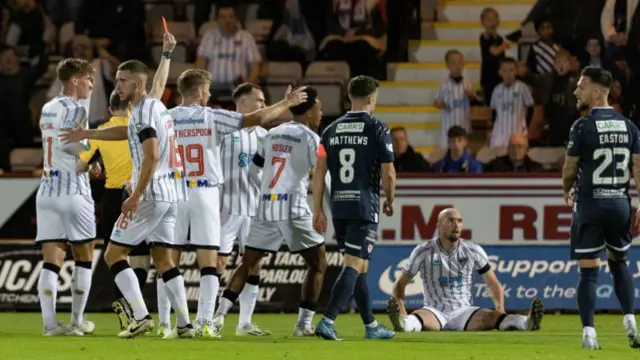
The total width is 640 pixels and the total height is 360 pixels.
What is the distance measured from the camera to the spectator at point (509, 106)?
20.5 m

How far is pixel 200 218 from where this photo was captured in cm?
1256

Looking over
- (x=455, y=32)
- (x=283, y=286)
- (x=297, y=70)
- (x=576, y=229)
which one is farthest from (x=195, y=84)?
(x=455, y=32)

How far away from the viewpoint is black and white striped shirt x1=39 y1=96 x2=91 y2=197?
43.1 ft

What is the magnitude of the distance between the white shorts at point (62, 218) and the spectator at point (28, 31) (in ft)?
32.4

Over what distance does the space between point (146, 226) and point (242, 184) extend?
2.28 m

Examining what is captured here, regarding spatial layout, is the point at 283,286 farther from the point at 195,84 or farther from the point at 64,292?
the point at 195,84

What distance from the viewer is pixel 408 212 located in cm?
1825

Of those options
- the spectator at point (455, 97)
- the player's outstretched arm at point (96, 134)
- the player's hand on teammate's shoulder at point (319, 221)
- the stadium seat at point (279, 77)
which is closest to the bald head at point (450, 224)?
the player's hand on teammate's shoulder at point (319, 221)

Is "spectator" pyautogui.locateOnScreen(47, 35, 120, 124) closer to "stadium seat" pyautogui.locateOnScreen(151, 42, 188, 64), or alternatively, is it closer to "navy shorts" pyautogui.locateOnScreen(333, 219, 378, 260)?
"stadium seat" pyautogui.locateOnScreen(151, 42, 188, 64)

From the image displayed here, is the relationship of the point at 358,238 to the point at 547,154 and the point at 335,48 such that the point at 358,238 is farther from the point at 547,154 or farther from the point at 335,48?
the point at 335,48

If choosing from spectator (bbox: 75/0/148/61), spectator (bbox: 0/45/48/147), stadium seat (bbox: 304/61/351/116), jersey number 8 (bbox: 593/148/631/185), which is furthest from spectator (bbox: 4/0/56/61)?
jersey number 8 (bbox: 593/148/631/185)

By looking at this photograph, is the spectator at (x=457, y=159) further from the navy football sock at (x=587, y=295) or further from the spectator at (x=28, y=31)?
the navy football sock at (x=587, y=295)

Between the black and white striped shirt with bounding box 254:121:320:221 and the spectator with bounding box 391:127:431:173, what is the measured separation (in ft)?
16.8

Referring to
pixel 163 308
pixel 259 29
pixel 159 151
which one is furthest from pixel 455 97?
pixel 159 151
